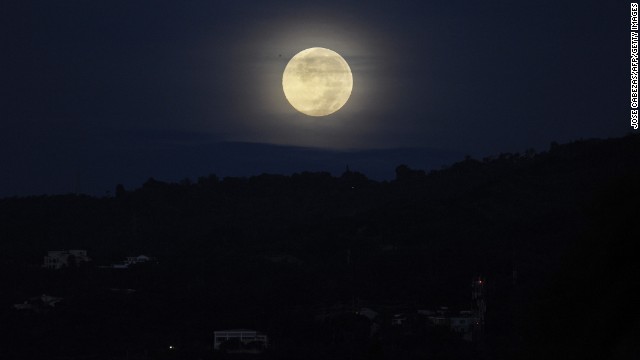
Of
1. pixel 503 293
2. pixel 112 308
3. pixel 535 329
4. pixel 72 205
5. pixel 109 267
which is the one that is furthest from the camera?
pixel 72 205

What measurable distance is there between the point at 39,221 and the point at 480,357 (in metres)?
69.4

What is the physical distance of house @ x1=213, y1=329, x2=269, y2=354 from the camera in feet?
200

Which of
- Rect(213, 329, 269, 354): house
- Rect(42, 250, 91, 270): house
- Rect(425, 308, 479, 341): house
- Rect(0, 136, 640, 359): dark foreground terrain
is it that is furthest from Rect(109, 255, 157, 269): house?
Rect(425, 308, 479, 341): house

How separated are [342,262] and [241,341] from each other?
25.9 metres

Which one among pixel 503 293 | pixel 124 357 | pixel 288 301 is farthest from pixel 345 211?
pixel 124 357

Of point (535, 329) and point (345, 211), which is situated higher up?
point (345, 211)

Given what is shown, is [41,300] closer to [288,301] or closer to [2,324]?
[2,324]

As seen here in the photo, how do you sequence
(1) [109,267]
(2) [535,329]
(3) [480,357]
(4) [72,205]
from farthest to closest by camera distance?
(4) [72,205]
(1) [109,267]
(3) [480,357]
(2) [535,329]

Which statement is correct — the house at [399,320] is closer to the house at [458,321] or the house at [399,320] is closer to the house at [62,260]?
the house at [458,321]

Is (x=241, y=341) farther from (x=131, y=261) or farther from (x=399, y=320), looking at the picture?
(x=131, y=261)

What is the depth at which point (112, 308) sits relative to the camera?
73625mm

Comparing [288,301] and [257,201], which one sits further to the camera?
[257,201]

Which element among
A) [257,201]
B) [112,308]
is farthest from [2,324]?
[257,201]

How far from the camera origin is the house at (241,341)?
200 ft
